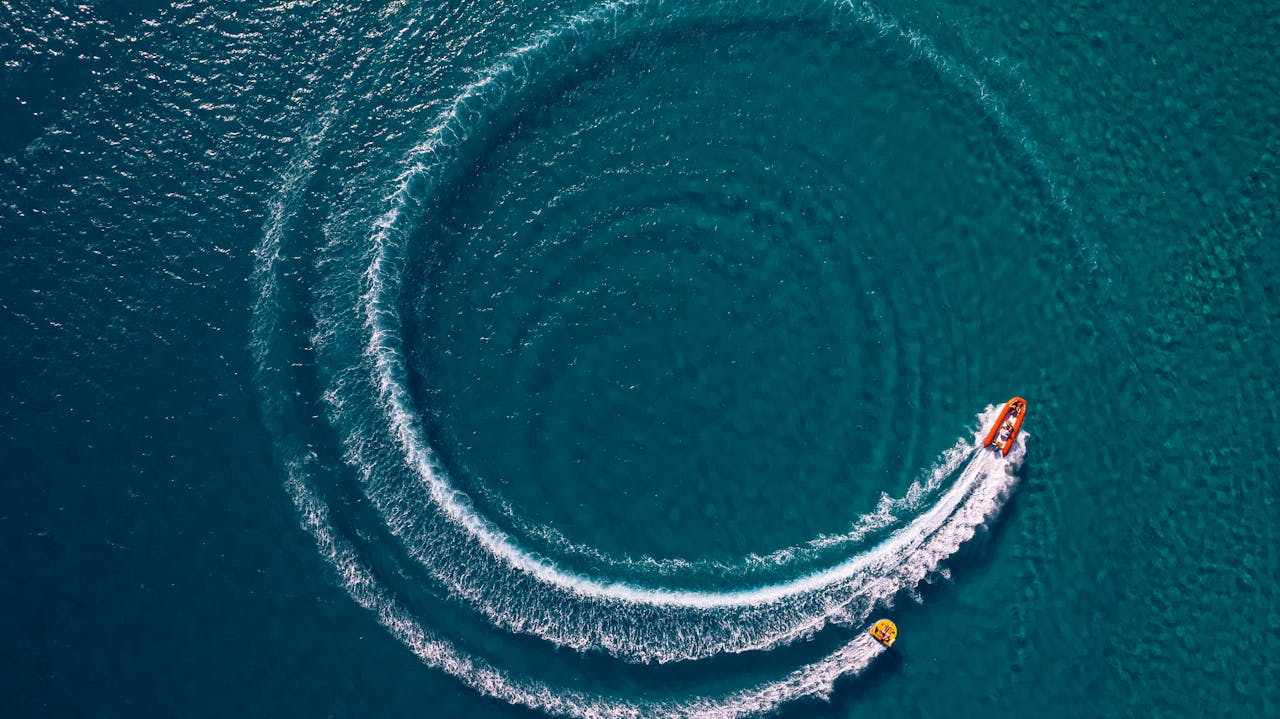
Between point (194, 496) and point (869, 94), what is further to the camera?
point (869, 94)

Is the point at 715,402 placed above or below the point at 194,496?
above

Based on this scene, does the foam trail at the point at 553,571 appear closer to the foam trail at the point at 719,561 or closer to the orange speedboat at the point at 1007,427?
the foam trail at the point at 719,561

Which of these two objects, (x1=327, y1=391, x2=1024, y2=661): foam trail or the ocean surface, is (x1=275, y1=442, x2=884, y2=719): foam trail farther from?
(x1=327, y1=391, x2=1024, y2=661): foam trail

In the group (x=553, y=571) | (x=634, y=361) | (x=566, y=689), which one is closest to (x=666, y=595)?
(x=553, y=571)

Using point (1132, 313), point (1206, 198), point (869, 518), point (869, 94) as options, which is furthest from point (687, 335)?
point (1206, 198)

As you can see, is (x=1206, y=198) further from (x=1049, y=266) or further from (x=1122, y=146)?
(x=1049, y=266)

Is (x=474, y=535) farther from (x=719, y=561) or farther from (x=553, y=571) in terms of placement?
(x=719, y=561)
